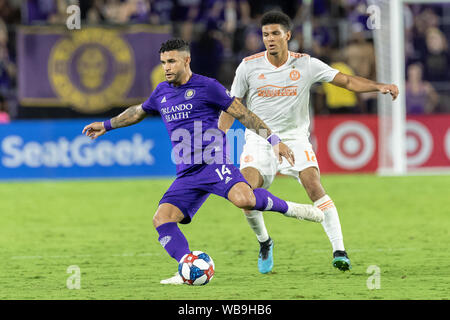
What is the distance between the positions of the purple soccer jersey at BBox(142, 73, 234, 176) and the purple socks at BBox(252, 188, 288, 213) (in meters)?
0.40

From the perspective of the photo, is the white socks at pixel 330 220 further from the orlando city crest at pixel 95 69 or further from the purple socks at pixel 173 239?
the orlando city crest at pixel 95 69

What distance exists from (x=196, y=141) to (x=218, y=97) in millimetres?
396

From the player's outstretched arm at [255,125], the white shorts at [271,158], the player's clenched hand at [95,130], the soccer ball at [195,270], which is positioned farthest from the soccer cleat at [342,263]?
the player's clenched hand at [95,130]

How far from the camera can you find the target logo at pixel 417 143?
17406 millimetres

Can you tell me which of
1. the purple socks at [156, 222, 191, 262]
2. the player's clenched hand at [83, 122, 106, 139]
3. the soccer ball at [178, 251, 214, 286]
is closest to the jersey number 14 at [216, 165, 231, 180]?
the purple socks at [156, 222, 191, 262]

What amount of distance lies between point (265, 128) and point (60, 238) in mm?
4178

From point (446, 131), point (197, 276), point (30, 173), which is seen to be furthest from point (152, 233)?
point (446, 131)

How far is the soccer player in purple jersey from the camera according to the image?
7324 millimetres

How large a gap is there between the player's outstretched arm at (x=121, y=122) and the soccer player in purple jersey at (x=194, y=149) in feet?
1.05

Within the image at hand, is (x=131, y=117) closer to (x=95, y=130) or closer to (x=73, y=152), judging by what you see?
(x=95, y=130)

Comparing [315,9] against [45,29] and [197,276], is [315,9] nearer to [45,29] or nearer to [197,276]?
[45,29]

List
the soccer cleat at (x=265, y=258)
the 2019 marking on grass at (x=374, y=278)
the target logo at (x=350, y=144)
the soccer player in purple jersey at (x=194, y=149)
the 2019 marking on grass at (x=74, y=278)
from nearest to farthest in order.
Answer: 1. the 2019 marking on grass at (x=374, y=278)
2. the 2019 marking on grass at (x=74, y=278)
3. the soccer player in purple jersey at (x=194, y=149)
4. the soccer cleat at (x=265, y=258)
5. the target logo at (x=350, y=144)

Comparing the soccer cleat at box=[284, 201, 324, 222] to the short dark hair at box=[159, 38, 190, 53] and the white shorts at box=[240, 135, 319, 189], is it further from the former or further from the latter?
the short dark hair at box=[159, 38, 190, 53]

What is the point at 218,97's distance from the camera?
7.42 metres
